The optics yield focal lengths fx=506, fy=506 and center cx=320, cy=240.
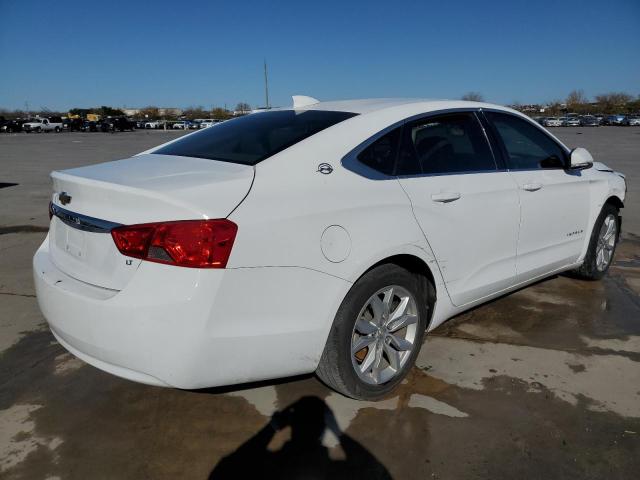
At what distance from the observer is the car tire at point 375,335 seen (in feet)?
8.16

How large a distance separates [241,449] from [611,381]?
221 cm

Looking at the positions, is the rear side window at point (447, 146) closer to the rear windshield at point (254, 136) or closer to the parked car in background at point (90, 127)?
the rear windshield at point (254, 136)

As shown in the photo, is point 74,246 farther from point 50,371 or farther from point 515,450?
point 515,450

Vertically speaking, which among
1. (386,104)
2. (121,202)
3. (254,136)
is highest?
A: (386,104)

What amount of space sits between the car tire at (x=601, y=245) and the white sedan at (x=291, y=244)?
4.04ft

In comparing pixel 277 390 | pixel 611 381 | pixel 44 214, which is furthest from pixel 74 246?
pixel 44 214

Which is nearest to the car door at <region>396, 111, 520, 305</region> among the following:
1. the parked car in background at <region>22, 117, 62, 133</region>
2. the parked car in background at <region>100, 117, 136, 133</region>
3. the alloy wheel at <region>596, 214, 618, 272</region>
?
the alloy wheel at <region>596, 214, 618, 272</region>

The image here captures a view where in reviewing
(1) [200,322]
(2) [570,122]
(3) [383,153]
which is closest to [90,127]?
(2) [570,122]

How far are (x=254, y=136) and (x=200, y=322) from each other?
1.30m

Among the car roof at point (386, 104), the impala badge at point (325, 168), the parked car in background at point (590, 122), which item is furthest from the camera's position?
the parked car in background at point (590, 122)

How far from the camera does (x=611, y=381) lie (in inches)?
119

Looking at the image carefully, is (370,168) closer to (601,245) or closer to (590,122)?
(601,245)

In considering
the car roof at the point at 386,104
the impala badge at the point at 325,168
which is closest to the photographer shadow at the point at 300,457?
the impala badge at the point at 325,168

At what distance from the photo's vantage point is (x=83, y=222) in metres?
2.31
